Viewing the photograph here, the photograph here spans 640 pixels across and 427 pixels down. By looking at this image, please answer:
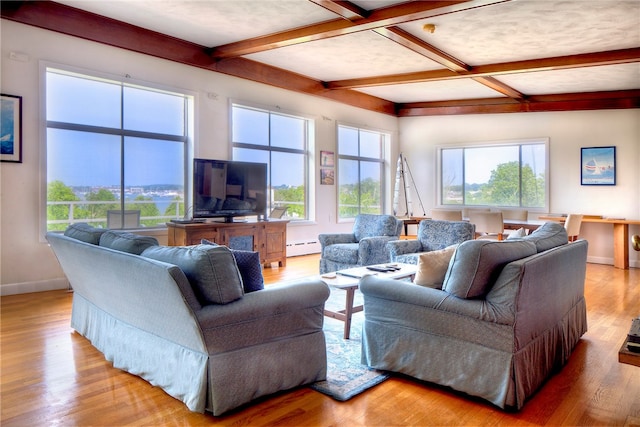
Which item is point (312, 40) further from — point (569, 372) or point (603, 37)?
point (569, 372)

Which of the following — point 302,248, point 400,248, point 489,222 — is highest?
point 489,222

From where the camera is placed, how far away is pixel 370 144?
9852 millimetres

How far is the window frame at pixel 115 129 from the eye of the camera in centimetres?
506

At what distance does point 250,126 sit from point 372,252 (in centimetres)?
327

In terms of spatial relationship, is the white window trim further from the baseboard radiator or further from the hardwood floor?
the hardwood floor

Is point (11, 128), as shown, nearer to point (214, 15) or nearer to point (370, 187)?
point (214, 15)

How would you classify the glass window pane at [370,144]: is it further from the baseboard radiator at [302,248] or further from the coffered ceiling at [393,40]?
the baseboard radiator at [302,248]

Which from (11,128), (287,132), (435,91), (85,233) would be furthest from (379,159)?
(85,233)

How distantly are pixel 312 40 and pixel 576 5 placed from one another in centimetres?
287

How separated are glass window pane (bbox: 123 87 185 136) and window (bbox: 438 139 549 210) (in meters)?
5.72

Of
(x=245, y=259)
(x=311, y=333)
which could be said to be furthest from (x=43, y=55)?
(x=311, y=333)

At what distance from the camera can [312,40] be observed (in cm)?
560

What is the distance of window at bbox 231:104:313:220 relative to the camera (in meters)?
7.29

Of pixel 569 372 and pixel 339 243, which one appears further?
pixel 339 243
